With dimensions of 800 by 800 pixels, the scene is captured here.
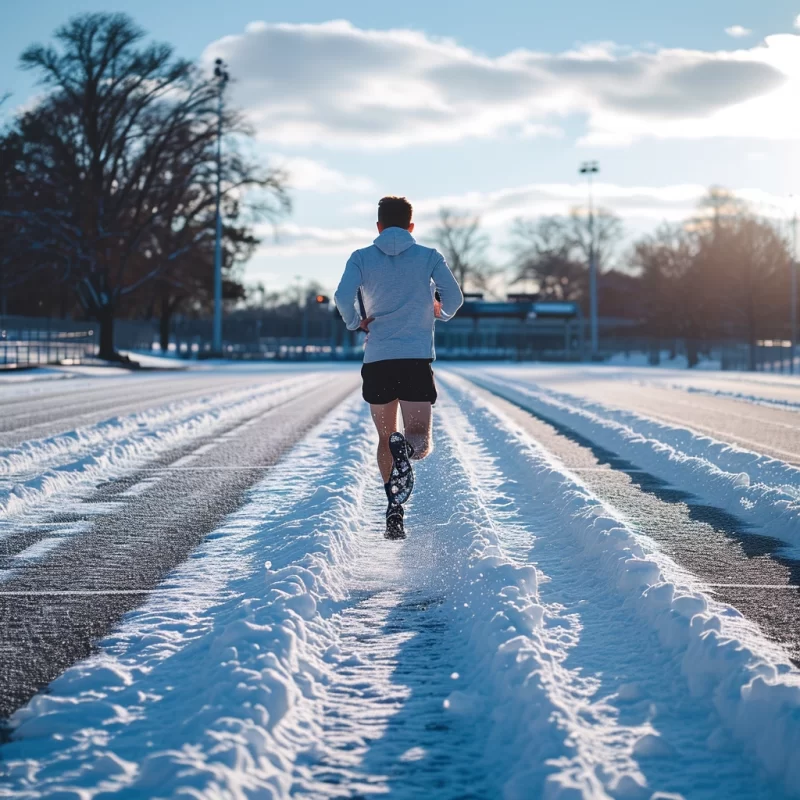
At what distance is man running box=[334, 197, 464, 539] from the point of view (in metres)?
6.48

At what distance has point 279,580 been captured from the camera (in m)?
5.12

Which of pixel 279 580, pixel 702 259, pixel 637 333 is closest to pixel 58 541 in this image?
pixel 279 580

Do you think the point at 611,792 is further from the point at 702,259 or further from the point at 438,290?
the point at 702,259

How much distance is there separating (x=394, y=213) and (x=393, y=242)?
0.23 metres

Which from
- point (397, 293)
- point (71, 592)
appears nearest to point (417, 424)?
point (397, 293)

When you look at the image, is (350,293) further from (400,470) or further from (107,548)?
(107,548)

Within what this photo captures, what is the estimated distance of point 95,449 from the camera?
11.5m

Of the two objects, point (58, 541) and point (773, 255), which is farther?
point (773, 255)

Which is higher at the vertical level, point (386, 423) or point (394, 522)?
point (386, 423)

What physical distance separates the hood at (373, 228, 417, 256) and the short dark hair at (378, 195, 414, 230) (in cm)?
9

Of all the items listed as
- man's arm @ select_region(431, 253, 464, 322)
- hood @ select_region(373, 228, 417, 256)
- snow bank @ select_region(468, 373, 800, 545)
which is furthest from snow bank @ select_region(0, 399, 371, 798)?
snow bank @ select_region(468, 373, 800, 545)

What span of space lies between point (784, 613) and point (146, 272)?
141 ft

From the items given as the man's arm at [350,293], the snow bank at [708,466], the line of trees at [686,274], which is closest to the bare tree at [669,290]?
the line of trees at [686,274]

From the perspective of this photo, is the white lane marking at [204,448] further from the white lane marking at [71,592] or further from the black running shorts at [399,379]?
the white lane marking at [71,592]
